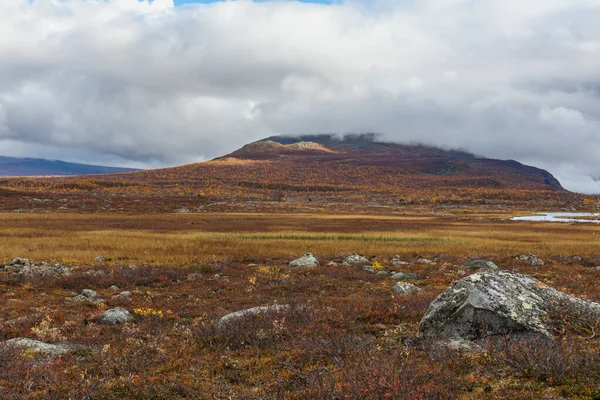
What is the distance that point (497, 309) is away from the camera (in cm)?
730

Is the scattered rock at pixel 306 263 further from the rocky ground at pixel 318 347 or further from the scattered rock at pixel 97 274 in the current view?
the scattered rock at pixel 97 274

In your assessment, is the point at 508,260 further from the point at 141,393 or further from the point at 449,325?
the point at 141,393

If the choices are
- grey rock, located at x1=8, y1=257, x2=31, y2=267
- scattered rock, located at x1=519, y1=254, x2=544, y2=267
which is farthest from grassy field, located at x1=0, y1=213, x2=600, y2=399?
scattered rock, located at x1=519, y1=254, x2=544, y2=267

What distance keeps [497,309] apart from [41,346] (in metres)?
8.90

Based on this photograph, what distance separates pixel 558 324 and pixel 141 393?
7435mm

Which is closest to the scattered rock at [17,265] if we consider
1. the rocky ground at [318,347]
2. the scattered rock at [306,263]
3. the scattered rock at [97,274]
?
the scattered rock at [97,274]

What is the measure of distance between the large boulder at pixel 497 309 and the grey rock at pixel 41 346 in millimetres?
7119

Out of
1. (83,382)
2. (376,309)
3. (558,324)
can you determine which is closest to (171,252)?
(376,309)

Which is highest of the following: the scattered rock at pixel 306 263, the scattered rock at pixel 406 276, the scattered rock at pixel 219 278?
Result: the scattered rock at pixel 406 276

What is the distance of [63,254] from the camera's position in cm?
2561

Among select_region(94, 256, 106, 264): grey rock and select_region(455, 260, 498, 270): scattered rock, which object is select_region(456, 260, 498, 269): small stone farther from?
select_region(94, 256, 106, 264): grey rock

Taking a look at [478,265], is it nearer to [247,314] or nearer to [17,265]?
[247,314]

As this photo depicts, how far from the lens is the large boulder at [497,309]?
285 inches

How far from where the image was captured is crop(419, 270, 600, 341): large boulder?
285 inches
